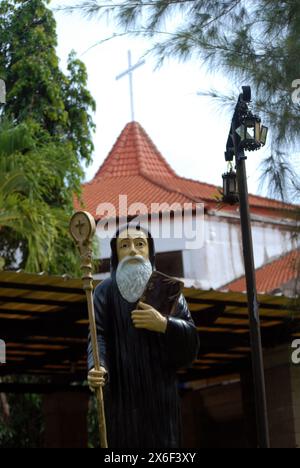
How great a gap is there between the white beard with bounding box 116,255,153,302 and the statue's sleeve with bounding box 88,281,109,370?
0.18 metres

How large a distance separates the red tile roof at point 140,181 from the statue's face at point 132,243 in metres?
19.4

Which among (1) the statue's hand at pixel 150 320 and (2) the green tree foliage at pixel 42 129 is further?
(2) the green tree foliage at pixel 42 129

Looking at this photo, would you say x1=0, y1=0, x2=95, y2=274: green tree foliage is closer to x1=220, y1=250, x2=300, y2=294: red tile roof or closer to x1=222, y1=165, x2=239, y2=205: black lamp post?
x1=220, y1=250, x2=300, y2=294: red tile roof

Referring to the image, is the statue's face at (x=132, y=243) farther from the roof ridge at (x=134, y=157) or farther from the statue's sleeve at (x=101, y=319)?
the roof ridge at (x=134, y=157)

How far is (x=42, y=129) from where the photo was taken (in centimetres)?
2044

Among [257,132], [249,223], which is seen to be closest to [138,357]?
[249,223]

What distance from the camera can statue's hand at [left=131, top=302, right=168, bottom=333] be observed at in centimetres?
819

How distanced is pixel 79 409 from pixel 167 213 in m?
10.8

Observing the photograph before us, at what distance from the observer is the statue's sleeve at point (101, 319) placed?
8.32m

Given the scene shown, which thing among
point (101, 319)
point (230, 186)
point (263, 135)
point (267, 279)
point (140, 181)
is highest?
point (140, 181)

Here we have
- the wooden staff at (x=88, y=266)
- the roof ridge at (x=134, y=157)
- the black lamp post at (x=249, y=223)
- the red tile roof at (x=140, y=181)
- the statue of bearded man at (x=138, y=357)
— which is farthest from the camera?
the roof ridge at (x=134, y=157)

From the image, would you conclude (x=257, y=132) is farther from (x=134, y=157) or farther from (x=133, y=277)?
(x=134, y=157)

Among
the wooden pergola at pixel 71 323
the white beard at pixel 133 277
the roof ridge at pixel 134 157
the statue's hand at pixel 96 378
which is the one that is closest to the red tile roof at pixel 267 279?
the roof ridge at pixel 134 157

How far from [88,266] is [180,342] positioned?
1.06m
